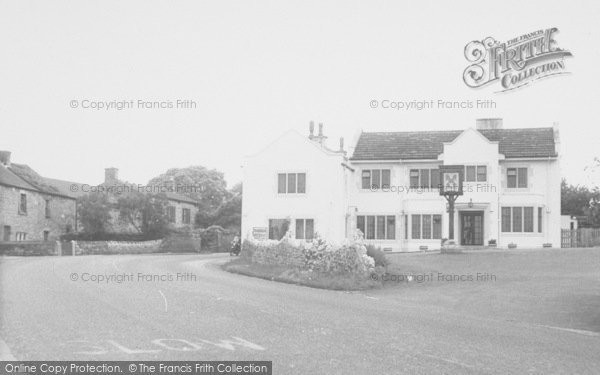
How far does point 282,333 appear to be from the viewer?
1259cm

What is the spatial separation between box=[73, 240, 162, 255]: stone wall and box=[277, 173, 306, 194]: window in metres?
17.9

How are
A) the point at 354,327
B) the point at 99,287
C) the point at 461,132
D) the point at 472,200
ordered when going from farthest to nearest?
the point at 461,132
the point at 472,200
the point at 99,287
the point at 354,327

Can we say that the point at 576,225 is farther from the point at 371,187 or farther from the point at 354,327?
the point at 354,327

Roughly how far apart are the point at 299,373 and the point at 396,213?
119ft

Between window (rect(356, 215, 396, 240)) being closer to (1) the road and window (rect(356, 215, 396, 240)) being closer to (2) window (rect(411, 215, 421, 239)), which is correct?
(2) window (rect(411, 215, 421, 239))

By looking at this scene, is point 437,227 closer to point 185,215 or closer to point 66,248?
point 66,248

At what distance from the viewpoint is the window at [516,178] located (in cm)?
4331

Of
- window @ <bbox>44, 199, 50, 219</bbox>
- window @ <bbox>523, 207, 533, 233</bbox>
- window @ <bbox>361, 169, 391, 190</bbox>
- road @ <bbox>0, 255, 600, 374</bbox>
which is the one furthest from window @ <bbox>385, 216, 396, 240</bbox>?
window @ <bbox>44, 199, 50, 219</bbox>

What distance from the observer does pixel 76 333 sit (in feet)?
40.6

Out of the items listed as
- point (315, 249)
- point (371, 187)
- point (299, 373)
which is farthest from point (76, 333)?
point (371, 187)

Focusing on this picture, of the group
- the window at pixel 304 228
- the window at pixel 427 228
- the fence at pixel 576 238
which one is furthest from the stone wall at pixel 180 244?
the fence at pixel 576 238

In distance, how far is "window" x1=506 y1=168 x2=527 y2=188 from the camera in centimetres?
4331

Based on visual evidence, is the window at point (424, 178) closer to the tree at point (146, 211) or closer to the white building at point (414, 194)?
the white building at point (414, 194)

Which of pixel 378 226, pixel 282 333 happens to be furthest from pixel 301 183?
pixel 282 333
